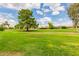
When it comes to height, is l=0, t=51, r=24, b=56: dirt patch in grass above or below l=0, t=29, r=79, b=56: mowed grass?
below

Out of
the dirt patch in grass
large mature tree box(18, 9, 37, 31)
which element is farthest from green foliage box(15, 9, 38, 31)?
the dirt patch in grass

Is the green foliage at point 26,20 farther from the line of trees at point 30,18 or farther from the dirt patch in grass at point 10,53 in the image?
the dirt patch in grass at point 10,53

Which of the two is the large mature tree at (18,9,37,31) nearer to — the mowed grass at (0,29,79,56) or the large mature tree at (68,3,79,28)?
the mowed grass at (0,29,79,56)

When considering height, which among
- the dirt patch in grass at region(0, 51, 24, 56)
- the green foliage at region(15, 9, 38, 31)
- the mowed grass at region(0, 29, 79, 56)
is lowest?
the dirt patch in grass at region(0, 51, 24, 56)

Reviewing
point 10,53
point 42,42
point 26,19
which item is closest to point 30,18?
point 26,19

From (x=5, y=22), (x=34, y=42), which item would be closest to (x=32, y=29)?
(x=34, y=42)

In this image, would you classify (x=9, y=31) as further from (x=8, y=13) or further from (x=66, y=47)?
(x=66, y=47)

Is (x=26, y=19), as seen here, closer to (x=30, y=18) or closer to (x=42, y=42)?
(x=30, y=18)

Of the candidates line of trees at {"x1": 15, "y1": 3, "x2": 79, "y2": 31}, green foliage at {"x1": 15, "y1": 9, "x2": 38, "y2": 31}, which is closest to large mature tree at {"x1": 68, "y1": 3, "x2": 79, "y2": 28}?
line of trees at {"x1": 15, "y1": 3, "x2": 79, "y2": 31}

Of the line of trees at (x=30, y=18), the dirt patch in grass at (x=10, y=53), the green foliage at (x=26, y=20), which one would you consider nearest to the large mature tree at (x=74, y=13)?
the line of trees at (x=30, y=18)
